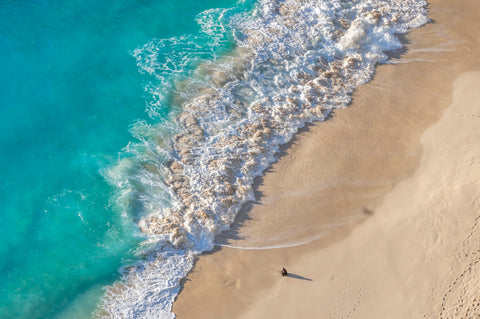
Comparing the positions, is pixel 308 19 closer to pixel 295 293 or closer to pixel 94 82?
pixel 94 82

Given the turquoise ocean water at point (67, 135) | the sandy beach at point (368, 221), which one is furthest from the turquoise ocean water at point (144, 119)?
the sandy beach at point (368, 221)

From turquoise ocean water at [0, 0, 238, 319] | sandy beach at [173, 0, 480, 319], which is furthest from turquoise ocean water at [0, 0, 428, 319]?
sandy beach at [173, 0, 480, 319]

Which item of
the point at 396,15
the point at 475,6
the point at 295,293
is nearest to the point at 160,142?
the point at 295,293

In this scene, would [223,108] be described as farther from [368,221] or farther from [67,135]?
[368,221]

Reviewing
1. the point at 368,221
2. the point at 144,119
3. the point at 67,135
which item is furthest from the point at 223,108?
the point at 368,221

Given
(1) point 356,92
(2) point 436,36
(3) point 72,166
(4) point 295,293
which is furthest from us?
(2) point 436,36

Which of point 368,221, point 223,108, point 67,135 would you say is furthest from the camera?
point 223,108
